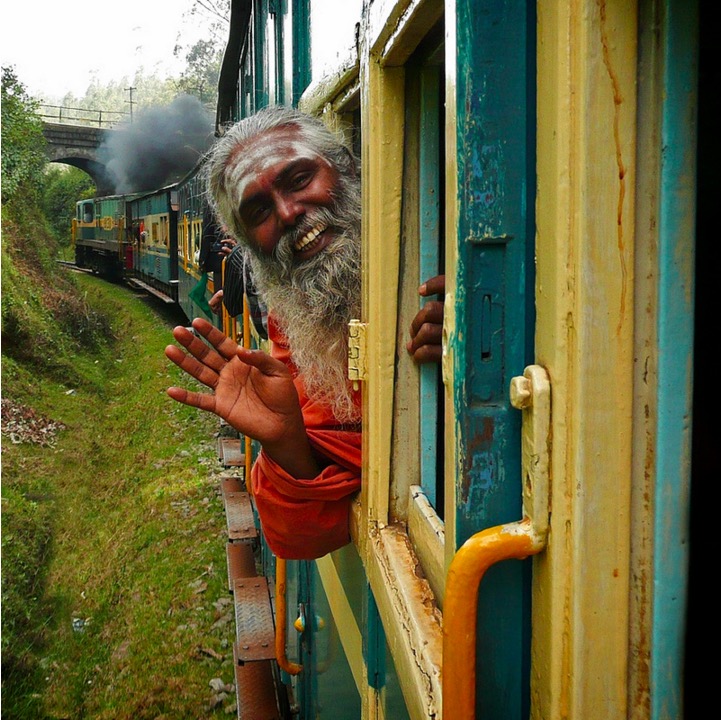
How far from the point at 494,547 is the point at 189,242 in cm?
1223

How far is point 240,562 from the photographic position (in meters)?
4.82

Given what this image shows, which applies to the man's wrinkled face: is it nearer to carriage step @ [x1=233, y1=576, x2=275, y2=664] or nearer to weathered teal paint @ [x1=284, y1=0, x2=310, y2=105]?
weathered teal paint @ [x1=284, y1=0, x2=310, y2=105]

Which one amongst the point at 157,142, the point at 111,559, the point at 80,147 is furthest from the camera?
the point at 80,147

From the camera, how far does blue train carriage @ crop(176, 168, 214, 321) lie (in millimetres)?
10695

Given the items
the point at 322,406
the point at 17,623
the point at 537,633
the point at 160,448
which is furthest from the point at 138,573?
the point at 537,633

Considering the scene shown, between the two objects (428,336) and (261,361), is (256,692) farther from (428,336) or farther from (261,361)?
(428,336)

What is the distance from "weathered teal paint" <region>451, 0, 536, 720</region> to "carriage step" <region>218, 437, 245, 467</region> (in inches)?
212

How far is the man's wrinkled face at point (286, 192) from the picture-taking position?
216 cm

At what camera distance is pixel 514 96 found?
0.82 meters

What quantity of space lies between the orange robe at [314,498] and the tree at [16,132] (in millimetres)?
16095

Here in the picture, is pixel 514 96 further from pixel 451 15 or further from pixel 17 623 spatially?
pixel 17 623

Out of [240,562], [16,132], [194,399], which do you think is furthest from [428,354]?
[16,132]

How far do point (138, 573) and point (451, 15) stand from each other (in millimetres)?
6259

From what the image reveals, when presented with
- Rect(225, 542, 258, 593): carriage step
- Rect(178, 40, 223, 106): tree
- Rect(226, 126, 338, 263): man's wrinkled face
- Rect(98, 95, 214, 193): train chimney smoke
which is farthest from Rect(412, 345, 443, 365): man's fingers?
Rect(178, 40, 223, 106): tree
